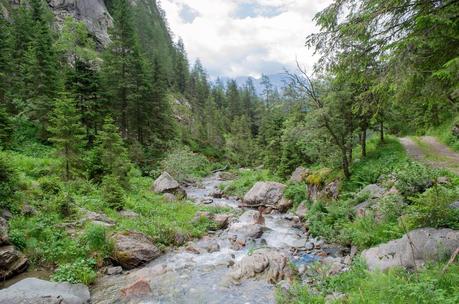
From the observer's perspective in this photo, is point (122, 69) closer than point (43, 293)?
No

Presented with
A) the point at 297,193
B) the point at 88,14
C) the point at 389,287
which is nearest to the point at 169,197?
the point at 297,193

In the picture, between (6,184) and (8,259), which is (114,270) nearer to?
(8,259)

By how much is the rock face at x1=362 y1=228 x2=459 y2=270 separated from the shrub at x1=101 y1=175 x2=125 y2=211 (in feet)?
40.4

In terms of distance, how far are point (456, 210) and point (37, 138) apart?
2963 cm

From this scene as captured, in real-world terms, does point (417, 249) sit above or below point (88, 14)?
below

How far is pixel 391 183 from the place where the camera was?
45.0ft

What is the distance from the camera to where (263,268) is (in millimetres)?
10531

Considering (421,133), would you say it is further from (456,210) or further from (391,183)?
(456,210)

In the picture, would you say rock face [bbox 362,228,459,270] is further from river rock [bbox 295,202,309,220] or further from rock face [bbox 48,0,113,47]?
rock face [bbox 48,0,113,47]

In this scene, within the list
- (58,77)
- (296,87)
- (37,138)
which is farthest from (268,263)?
(58,77)

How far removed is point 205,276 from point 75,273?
14.0ft

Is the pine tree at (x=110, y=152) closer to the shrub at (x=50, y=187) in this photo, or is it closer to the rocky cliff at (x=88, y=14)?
the shrub at (x=50, y=187)

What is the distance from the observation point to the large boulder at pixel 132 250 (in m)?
11.5

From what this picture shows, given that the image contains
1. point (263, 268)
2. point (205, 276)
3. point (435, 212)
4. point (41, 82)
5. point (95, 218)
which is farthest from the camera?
point (41, 82)
